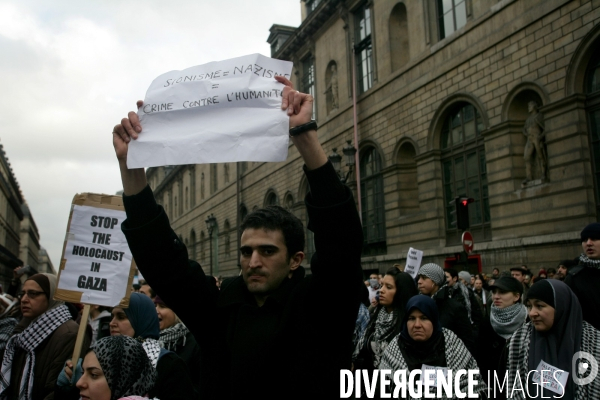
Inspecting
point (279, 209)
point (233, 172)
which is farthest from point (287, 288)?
point (233, 172)

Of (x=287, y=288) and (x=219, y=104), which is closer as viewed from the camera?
(x=287, y=288)

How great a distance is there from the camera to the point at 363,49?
23078 mm

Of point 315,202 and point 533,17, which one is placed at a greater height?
point 533,17

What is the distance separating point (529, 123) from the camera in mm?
13797

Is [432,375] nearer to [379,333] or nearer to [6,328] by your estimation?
[379,333]

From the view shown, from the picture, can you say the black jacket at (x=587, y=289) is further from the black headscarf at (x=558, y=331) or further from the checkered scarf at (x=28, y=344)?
the checkered scarf at (x=28, y=344)

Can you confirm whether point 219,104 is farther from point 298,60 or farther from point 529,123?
point 298,60

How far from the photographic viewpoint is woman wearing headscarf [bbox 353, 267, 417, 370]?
5229 mm

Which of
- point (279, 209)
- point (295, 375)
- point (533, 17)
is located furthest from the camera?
point (533, 17)

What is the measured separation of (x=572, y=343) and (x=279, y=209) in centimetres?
259

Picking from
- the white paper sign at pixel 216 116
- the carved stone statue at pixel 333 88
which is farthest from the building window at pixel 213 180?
the white paper sign at pixel 216 116

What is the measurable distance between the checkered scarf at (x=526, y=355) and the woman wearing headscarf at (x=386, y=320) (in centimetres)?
137

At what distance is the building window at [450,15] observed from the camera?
16.5 meters

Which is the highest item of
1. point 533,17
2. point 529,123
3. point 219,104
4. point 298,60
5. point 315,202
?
point 298,60
